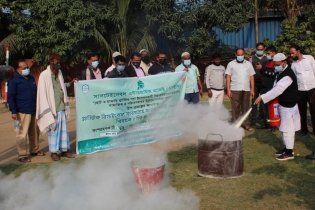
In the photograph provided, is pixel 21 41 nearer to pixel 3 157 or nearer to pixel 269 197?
pixel 3 157

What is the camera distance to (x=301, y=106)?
8.15 m

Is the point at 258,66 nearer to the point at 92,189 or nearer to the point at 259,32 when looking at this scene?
the point at 92,189

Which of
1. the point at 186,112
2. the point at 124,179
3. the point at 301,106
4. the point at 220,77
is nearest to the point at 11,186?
the point at 124,179

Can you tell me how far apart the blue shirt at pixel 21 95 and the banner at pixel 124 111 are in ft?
2.65

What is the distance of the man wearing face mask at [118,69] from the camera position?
7328 mm

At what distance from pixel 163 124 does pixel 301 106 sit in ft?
9.63

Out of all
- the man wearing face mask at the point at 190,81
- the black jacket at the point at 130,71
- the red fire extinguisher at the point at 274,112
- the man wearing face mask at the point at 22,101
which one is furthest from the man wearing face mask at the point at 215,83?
the man wearing face mask at the point at 22,101

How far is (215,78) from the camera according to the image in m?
8.91

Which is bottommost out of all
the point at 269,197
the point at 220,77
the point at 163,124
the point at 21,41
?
the point at 269,197

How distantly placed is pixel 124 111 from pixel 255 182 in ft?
9.73

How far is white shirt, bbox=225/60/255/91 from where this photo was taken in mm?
8484

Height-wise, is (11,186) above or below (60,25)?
below

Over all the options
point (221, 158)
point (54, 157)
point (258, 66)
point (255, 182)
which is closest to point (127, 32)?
point (258, 66)

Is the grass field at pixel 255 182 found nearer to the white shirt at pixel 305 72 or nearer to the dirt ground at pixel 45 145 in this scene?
the dirt ground at pixel 45 145
